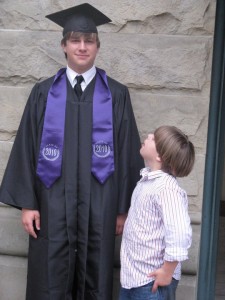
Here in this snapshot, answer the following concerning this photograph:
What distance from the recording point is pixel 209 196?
151 inches

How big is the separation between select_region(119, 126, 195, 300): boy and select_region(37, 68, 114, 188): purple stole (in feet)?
1.28

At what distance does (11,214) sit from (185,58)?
142 centimetres

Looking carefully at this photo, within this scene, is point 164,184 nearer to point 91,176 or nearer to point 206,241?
point 91,176

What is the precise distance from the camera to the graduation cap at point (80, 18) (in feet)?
10.7

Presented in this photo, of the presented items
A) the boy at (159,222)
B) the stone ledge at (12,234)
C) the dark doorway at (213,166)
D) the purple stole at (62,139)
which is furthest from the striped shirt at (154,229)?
the stone ledge at (12,234)

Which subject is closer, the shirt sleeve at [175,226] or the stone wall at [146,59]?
the shirt sleeve at [175,226]

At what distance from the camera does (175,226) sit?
2.78 metres

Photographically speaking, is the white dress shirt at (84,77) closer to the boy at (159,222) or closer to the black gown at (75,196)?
the black gown at (75,196)

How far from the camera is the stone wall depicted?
11.9 ft

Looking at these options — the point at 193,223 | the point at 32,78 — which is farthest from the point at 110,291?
the point at 32,78

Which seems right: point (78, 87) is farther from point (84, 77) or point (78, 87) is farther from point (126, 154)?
point (126, 154)

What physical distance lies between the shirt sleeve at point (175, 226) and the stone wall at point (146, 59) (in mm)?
920

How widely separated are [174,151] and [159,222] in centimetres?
33

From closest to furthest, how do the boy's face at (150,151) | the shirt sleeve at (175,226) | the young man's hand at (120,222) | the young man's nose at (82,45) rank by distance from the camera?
1. the shirt sleeve at (175,226)
2. the boy's face at (150,151)
3. the young man's nose at (82,45)
4. the young man's hand at (120,222)
